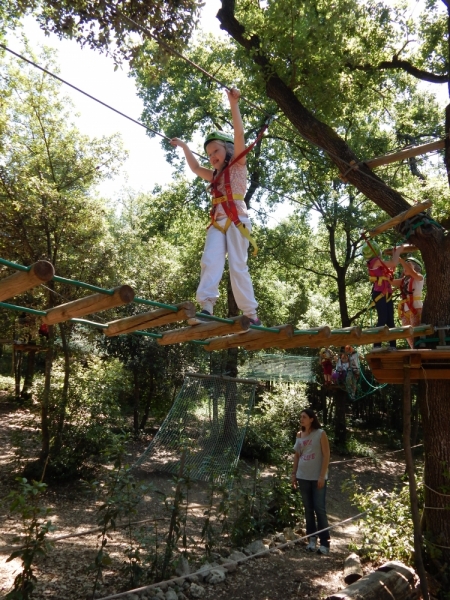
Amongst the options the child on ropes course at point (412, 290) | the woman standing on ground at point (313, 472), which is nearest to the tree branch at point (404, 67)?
the child on ropes course at point (412, 290)

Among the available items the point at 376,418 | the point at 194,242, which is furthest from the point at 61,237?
the point at 376,418

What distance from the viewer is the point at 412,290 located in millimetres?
5398

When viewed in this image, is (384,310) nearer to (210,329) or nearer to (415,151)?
(415,151)

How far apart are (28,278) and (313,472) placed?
362cm

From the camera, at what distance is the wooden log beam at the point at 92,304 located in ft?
8.25

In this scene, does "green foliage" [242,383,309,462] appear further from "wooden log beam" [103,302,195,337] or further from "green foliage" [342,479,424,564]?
"wooden log beam" [103,302,195,337]

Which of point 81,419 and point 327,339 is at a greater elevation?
point 327,339

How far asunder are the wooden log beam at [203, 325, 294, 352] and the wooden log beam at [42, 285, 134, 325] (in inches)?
43.1

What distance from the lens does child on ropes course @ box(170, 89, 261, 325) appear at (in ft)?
11.0

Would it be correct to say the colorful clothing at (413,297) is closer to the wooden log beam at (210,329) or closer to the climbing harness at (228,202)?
the climbing harness at (228,202)

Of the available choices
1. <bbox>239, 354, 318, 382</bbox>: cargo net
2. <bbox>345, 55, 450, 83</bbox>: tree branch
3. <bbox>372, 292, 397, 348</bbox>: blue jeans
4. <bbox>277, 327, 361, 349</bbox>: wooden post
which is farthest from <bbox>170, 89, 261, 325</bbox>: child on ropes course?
<bbox>239, 354, 318, 382</bbox>: cargo net

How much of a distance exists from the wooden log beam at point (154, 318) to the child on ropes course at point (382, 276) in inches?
102

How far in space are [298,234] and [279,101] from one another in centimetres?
736

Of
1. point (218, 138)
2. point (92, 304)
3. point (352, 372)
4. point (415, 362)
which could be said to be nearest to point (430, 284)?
point (415, 362)
